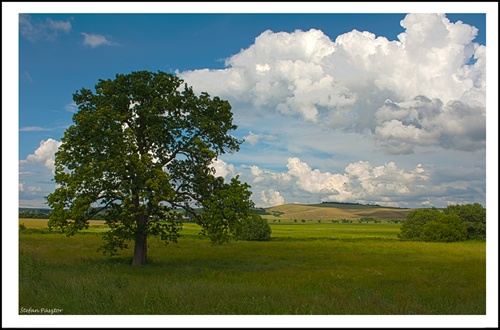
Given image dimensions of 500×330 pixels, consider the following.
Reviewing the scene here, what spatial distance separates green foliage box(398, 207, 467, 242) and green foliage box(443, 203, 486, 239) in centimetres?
164

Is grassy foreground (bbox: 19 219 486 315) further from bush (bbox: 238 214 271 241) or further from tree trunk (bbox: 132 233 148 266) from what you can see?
bush (bbox: 238 214 271 241)

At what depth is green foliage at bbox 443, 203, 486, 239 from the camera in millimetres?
55656

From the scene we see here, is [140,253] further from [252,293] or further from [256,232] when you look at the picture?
A: [256,232]

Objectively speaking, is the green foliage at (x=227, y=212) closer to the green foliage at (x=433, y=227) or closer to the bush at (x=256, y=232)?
the bush at (x=256, y=232)

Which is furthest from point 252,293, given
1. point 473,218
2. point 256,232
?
point 473,218

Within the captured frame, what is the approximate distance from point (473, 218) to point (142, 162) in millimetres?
53587

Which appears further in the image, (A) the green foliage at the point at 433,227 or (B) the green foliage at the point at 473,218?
(B) the green foliage at the point at 473,218

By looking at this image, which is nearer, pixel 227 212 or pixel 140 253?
pixel 227 212

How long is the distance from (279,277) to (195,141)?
809 cm

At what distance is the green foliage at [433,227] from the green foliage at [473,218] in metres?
1.64

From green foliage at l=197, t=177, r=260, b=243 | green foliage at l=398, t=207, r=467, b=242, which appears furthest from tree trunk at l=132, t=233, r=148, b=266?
green foliage at l=398, t=207, r=467, b=242

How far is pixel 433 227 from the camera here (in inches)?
2202

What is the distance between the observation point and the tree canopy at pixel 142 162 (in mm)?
19734
